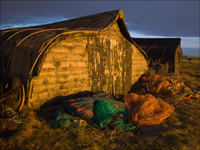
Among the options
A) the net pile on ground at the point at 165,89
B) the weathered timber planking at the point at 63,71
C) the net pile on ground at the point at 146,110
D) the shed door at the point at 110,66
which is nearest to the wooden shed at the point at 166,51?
the net pile on ground at the point at 165,89

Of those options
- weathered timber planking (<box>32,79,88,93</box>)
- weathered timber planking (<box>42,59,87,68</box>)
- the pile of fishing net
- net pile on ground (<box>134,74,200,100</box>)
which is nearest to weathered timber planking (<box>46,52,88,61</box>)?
weathered timber planking (<box>42,59,87,68</box>)

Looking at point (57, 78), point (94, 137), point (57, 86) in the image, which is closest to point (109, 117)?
point (94, 137)

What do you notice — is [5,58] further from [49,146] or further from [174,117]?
[174,117]

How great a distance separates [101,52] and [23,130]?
5032 mm

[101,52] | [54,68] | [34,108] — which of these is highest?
[101,52]

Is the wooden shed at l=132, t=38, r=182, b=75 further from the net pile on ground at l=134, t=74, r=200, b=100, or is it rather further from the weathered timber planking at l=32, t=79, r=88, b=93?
the weathered timber planking at l=32, t=79, r=88, b=93

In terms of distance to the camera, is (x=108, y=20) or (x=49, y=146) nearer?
(x=49, y=146)

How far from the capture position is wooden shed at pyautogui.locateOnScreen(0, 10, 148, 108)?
22.8 ft

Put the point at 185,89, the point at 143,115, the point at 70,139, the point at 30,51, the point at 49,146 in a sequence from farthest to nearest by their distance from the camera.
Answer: the point at 185,89, the point at 30,51, the point at 143,115, the point at 70,139, the point at 49,146

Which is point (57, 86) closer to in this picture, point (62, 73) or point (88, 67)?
point (62, 73)

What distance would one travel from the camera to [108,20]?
9.45m

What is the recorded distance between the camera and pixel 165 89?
1015 centimetres

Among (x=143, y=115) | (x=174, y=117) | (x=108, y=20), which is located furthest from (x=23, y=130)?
(x=108, y=20)

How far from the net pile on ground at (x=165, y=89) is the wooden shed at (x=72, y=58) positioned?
3.01ft
